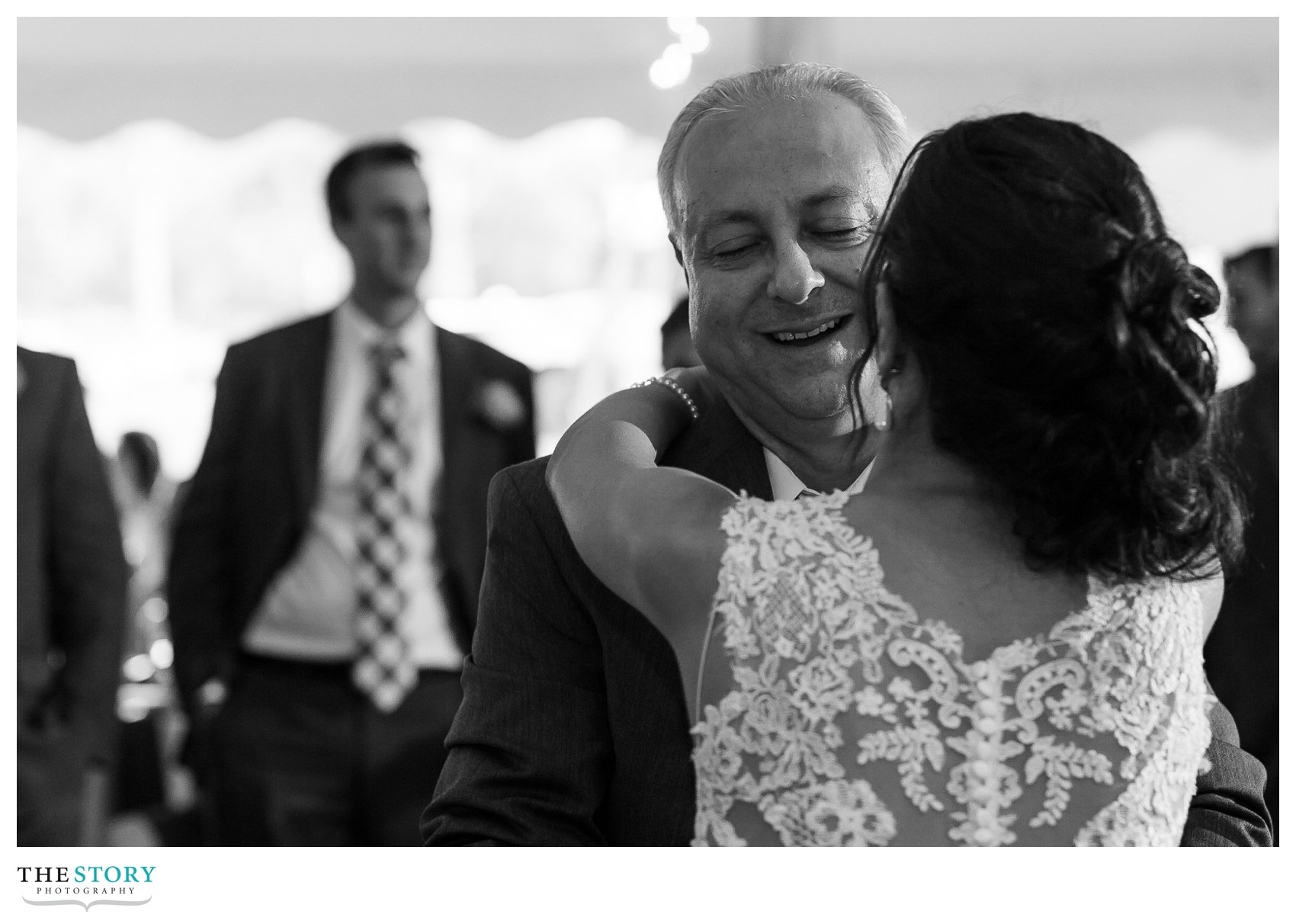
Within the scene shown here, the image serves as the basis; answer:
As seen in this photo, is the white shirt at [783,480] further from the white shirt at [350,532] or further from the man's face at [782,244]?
the white shirt at [350,532]

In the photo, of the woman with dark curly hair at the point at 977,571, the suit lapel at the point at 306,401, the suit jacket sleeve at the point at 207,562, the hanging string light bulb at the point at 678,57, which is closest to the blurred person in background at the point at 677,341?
the suit lapel at the point at 306,401

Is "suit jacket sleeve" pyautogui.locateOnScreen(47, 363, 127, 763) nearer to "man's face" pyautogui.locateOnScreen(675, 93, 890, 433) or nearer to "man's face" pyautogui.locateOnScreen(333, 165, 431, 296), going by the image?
"man's face" pyautogui.locateOnScreen(333, 165, 431, 296)

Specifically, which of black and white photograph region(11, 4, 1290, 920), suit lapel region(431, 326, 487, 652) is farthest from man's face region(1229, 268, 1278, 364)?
suit lapel region(431, 326, 487, 652)

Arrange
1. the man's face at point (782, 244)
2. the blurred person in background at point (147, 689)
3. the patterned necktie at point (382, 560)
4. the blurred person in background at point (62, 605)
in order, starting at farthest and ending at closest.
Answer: the blurred person in background at point (147, 689) < the patterned necktie at point (382, 560) < the blurred person in background at point (62, 605) < the man's face at point (782, 244)

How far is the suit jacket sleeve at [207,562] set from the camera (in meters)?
3.52

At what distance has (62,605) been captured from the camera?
10.6ft

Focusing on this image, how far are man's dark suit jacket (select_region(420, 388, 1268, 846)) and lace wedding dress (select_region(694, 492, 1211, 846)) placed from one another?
9.4 inches

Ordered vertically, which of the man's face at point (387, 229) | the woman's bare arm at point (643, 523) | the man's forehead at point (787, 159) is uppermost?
the man's face at point (387, 229)

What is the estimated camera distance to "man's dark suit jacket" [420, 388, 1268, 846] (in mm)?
1547

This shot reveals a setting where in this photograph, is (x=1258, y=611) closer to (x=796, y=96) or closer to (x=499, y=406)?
(x=499, y=406)

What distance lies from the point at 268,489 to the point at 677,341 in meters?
1.06

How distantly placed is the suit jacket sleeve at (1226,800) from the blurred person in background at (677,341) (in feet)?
7.01

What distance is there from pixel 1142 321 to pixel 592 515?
543 mm
